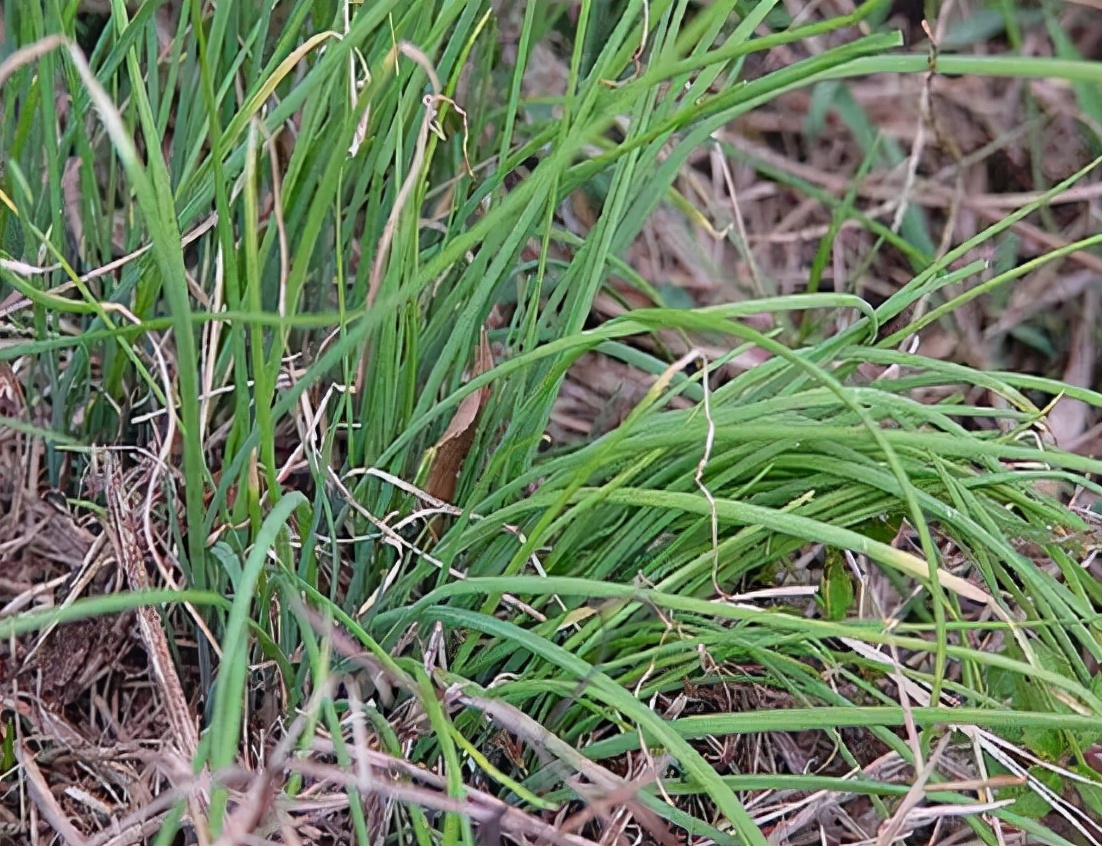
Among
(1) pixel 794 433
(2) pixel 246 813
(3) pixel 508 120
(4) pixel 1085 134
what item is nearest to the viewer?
(2) pixel 246 813

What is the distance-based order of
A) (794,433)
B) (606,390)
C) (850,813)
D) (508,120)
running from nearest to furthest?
(794,433), (508,120), (850,813), (606,390)

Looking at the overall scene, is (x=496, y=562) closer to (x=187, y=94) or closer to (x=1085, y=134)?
(x=187, y=94)

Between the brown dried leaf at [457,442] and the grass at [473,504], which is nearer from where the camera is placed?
the grass at [473,504]

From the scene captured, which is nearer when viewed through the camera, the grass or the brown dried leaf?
the grass

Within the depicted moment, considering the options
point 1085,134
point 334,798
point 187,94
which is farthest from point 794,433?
point 1085,134
